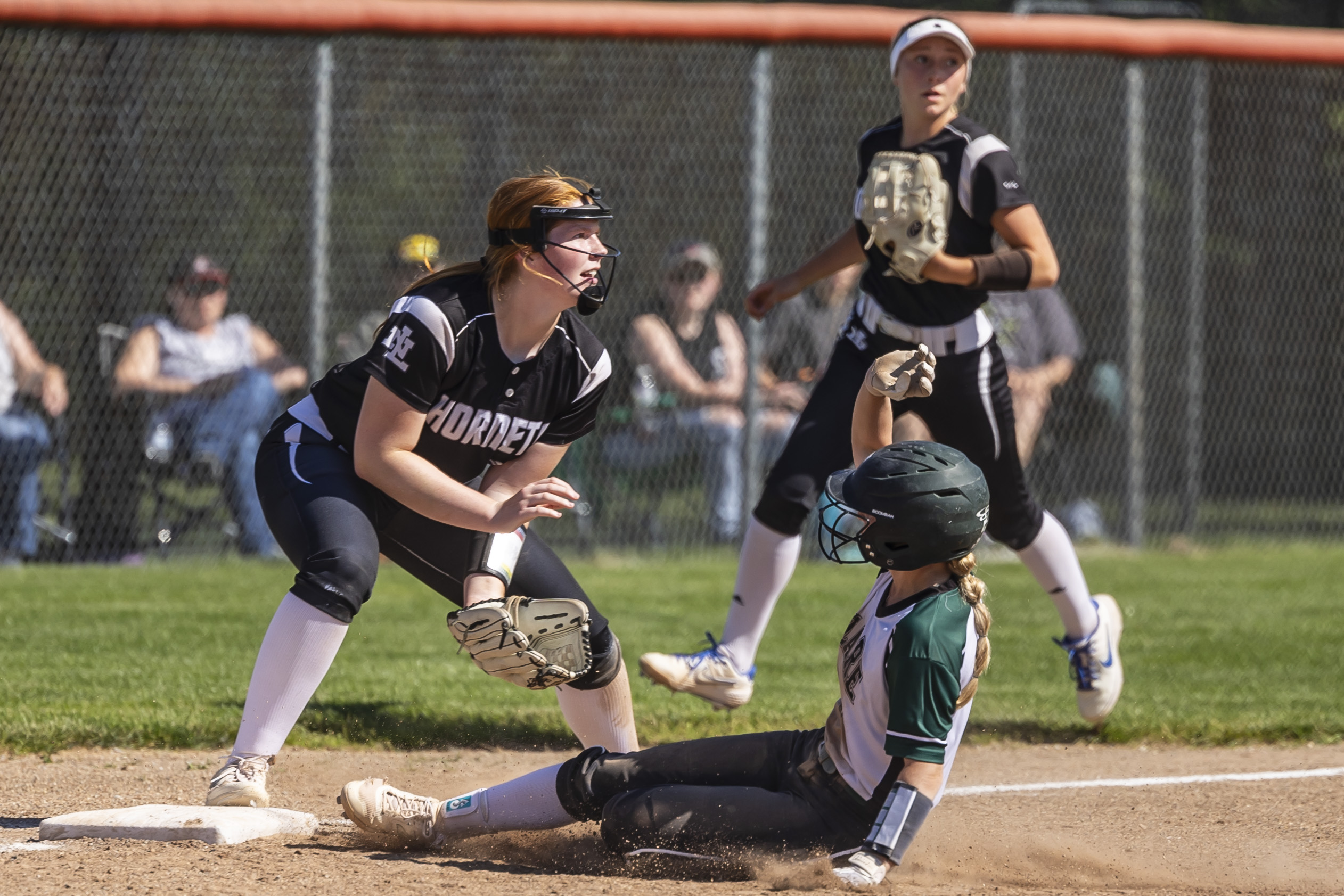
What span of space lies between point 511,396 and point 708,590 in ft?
14.5

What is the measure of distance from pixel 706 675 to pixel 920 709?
1.69 metres

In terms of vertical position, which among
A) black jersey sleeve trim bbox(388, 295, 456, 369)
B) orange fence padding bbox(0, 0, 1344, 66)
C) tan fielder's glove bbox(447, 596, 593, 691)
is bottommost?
tan fielder's glove bbox(447, 596, 593, 691)

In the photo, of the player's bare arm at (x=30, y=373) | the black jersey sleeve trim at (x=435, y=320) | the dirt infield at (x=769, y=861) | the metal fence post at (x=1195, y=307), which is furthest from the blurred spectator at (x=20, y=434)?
the metal fence post at (x=1195, y=307)

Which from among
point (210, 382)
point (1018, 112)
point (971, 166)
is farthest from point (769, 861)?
point (1018, 112)

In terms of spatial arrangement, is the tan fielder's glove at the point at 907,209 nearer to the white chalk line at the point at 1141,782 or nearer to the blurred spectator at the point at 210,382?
the white chalk line at the point at 1141,782

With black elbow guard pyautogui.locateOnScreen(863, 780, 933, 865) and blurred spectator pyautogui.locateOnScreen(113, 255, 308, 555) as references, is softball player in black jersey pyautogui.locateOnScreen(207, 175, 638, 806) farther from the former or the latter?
blurred spectator pyautogui.locateOnScreen(113, 255, 308, 555)

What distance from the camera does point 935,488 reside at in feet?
10.9

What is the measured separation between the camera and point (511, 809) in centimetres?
364

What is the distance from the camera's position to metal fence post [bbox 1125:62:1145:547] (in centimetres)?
966

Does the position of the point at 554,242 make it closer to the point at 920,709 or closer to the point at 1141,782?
the point at 920,709

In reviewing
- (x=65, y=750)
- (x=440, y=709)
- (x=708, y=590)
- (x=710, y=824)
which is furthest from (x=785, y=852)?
(x=708, y=590)

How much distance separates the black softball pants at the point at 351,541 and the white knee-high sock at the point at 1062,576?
5.63ft

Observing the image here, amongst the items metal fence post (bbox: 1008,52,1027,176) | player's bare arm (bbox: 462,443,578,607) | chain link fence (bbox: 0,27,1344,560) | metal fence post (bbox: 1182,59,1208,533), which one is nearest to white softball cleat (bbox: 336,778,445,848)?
player's bare arm (bbox: 462,443,578,607)

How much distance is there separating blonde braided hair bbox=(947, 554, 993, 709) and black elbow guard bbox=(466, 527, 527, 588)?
3.85 feet
